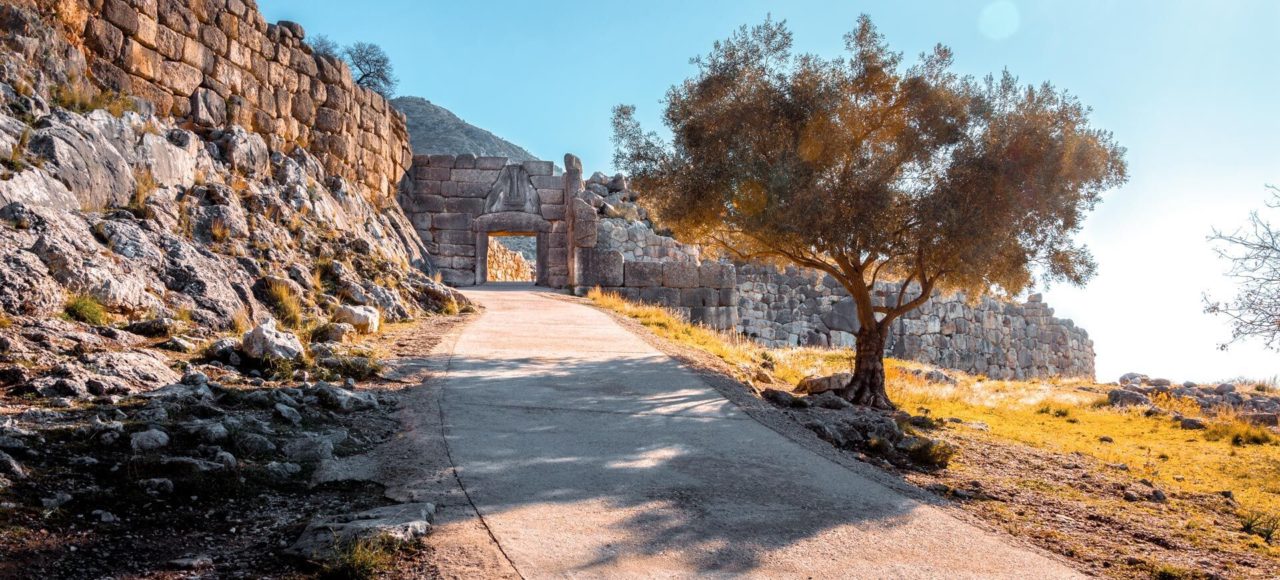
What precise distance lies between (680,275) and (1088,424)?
→ 8613 millimetres

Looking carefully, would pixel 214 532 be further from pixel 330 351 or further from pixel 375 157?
pixel 375 157

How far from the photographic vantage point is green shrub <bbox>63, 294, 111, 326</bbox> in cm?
607

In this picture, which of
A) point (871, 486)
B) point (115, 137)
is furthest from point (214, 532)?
point (115, 137)

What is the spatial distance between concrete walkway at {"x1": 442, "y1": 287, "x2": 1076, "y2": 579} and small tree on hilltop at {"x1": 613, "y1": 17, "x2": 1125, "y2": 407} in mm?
3688

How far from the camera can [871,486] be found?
4871 millimetres

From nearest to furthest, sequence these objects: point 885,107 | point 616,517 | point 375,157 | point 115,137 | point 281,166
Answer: point 616,517
point 115,137
point 885,107
point 281,166
point 375,157

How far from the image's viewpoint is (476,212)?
887 inches

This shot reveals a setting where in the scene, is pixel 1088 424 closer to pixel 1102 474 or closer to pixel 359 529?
pixel 1102 474

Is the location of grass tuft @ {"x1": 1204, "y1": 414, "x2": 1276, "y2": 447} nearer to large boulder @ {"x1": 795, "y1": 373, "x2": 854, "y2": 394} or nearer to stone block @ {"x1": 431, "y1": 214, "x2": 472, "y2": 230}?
large boulder @ {"x1": 795, "y1": 373, "x2": 854, "y2": 394}

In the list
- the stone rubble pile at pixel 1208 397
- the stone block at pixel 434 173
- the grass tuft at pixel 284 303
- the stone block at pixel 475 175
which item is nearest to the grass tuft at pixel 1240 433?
the stone rubble pile at pixel 1208 397

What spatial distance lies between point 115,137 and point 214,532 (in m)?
6.72

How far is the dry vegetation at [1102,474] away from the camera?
439 cm

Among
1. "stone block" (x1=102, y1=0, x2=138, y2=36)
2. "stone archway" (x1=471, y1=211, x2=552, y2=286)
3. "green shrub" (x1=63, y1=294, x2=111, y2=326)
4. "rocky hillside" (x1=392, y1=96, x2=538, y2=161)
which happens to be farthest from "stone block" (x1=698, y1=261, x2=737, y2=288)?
"rocky hillside" (x1=392, y1=96, x2=538, y2=161)

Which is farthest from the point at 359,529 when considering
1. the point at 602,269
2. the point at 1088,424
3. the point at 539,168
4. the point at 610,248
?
the point at 539,168
